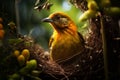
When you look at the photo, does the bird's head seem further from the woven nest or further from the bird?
the woven nest

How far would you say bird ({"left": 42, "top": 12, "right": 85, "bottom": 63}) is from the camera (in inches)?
132

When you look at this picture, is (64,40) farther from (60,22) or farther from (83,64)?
(83,64)

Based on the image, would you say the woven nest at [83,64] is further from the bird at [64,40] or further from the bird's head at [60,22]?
the bird's head at [60,22]

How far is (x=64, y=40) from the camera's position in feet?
11.1

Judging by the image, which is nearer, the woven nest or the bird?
the woven nest

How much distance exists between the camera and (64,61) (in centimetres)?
335

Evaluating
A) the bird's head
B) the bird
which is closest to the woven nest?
the bird

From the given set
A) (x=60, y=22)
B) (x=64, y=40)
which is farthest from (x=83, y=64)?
(x=60, y=22)

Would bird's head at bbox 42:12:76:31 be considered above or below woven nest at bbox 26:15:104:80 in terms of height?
above

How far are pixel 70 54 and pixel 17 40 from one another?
0.55 meters

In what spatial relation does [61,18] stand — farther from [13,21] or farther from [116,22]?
[116,22]

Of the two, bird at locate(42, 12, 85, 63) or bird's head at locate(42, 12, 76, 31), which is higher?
bird's head at locate(42, 12, 76, 31)

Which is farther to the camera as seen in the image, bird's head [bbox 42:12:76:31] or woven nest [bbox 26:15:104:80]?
bird's head [bbox 42:12:76:31]

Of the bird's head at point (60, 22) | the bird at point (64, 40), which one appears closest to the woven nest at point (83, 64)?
the bird at point (64, 40)
